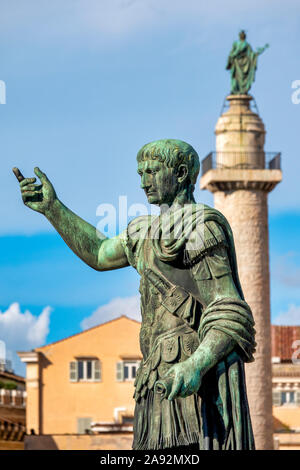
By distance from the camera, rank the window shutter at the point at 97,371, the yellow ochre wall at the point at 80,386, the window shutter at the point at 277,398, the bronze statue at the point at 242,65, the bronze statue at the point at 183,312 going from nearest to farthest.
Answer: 1. the bronze statue at the point at 183,312
2. the bronze statue at the point at 242,65
3. the yellow ochre wall at the point at 80,386
4. the window shutter at the point at 97,371
5. the window shutter at the point at 277,398

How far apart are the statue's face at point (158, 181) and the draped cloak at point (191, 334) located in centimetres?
10

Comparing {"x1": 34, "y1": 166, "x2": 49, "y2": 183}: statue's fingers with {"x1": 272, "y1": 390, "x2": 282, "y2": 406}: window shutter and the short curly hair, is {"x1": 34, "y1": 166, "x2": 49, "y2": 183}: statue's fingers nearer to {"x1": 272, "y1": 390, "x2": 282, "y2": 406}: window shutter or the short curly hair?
the short curly hair

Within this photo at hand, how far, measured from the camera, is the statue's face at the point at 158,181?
8398 millimetres

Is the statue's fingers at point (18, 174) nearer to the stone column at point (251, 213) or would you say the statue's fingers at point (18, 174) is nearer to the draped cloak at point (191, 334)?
the draped cloak at point (191, 334)

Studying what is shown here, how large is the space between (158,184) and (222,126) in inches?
2009

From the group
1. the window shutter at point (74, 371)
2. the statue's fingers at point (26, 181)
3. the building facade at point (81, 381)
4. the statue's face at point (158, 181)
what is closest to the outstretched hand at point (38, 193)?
the statue's fingers at point (26, 181)

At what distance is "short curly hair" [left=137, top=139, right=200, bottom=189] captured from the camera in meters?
8.37

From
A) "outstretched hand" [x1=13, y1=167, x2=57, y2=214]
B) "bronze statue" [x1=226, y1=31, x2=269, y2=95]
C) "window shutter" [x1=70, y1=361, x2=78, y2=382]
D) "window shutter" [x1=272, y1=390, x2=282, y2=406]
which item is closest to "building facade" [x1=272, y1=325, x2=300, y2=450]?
"window shutter" [x1=272, y1=390, x2=282, y2=406]

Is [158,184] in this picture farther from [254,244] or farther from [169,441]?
[254,244]

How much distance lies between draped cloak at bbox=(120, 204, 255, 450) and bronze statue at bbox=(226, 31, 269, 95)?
52173mm
